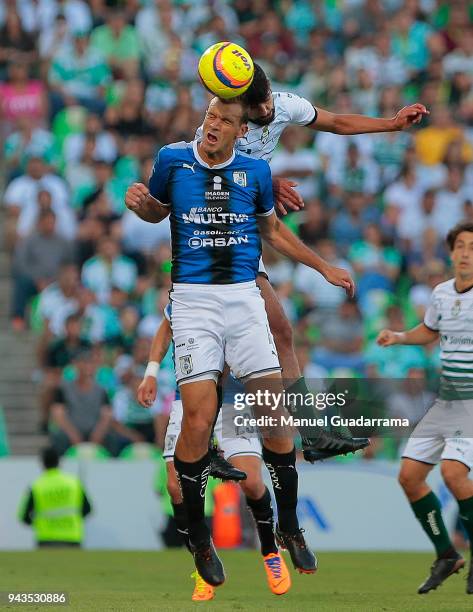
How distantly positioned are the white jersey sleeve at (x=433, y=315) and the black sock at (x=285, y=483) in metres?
2.21

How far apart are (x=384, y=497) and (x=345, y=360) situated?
6.60 feet

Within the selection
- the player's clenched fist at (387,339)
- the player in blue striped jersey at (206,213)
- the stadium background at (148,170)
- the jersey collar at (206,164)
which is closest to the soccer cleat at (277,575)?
the player's clenched fist at (387,339)

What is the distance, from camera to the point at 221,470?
9.84 meters

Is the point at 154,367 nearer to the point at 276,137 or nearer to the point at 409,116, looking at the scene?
the point at 276,137

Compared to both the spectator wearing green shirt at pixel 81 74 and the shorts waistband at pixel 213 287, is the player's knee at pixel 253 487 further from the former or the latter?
the spectator wearing green shirt at pixel 81 74

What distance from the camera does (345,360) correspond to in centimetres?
1834

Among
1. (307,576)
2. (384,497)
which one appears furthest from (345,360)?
(307,576)

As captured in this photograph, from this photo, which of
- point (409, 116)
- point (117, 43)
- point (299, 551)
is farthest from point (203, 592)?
point (117, 43)

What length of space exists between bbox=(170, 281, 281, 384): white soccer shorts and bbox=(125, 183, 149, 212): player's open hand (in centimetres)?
56

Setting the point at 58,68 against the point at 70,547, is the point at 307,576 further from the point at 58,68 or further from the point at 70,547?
the point at 58,68

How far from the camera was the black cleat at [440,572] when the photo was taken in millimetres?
11141

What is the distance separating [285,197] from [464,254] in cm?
177

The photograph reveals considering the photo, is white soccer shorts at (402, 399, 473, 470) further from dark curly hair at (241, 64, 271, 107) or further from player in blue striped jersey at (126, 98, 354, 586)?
dark curly hair at (241, 64, 271, 107)

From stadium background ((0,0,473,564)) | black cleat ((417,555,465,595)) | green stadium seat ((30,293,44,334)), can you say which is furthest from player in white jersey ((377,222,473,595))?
green stadium seat ((30,293,44,334))
